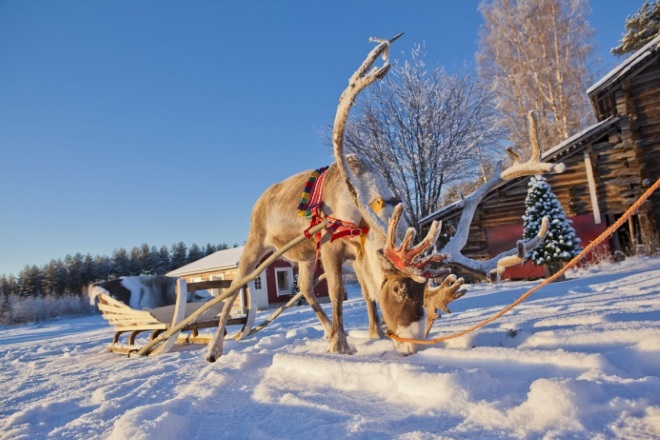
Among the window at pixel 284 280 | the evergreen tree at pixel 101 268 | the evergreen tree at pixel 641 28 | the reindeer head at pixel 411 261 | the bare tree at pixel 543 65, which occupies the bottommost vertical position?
the window at pixel 284 280

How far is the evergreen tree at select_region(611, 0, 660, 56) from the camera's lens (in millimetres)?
28859

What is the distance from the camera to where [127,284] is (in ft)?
25.1

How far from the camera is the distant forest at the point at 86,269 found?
65.9m

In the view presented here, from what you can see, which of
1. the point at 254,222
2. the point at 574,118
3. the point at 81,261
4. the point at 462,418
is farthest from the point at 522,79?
the point at 81,261

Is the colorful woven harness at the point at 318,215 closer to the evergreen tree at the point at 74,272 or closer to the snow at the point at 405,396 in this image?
the snow at the point at 405,396

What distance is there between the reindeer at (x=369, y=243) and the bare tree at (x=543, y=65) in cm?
2211

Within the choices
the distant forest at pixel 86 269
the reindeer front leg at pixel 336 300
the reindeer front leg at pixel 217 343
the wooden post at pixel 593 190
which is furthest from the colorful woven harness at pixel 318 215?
the distant forest at pixel 86 269

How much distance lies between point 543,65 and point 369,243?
24.8 meters

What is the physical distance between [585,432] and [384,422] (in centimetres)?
78

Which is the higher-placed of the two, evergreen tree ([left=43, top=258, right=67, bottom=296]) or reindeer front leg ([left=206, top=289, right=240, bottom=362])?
evergreen tree ([left=43, top=258, right=67, bottom=296])

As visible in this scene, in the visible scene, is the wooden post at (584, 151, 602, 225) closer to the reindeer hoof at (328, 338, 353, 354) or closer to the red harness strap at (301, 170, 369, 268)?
the red harness strap at (301, 170, 369, 268)

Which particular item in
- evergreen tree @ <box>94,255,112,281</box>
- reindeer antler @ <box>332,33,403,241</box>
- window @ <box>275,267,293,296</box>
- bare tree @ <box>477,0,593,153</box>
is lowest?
window @ <box>275,267,293,296</box>

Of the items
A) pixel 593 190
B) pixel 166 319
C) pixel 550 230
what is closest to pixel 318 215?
pixel 166 319

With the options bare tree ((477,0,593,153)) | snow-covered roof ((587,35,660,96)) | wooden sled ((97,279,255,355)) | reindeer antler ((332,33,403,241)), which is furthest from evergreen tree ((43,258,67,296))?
reindeer antler ((332,33,403,241))
